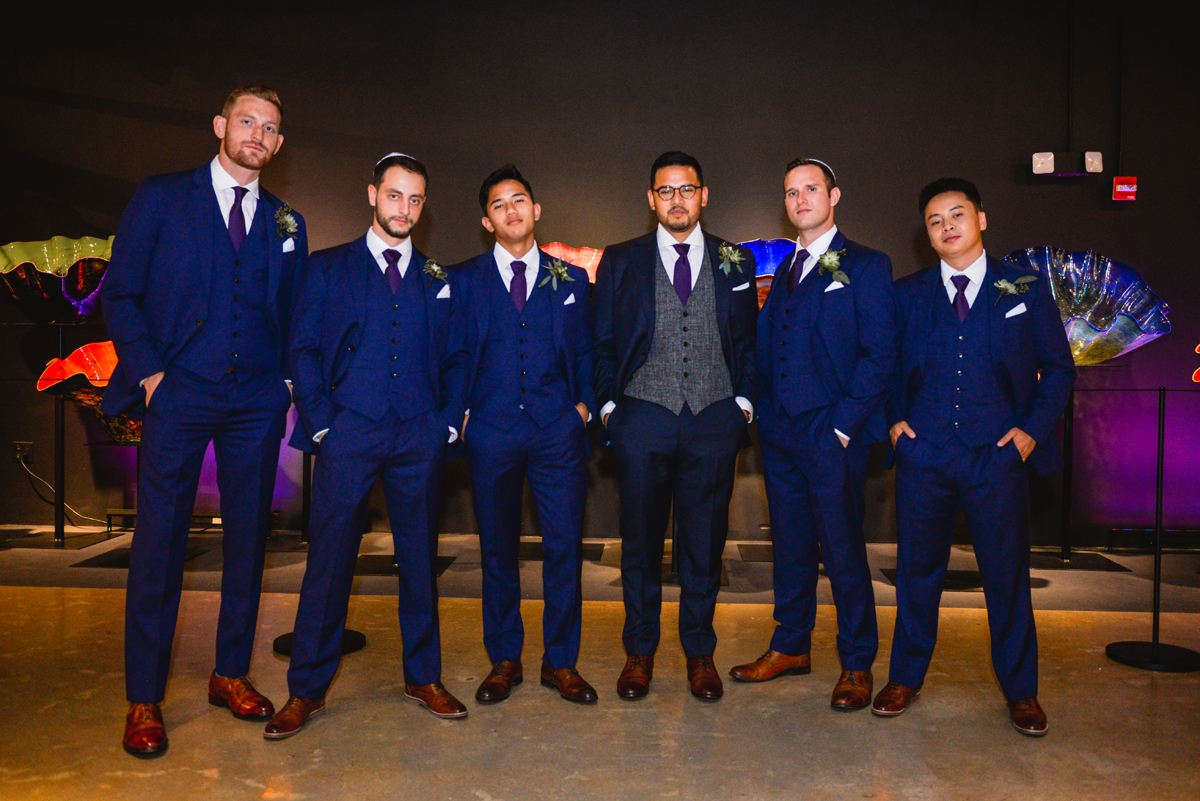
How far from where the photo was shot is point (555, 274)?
308 cm

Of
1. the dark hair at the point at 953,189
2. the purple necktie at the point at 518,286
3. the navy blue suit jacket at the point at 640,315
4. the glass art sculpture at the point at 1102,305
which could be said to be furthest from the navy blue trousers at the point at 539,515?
the glass art sculpture at the point at 1102,305

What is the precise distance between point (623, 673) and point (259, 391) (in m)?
1.63

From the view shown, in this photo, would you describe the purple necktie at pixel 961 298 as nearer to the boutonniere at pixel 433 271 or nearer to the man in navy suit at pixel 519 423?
the man in navy suit at pixel 519 423

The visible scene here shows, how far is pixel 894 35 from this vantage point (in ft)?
19.2

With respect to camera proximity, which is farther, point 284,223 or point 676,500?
point 676,500

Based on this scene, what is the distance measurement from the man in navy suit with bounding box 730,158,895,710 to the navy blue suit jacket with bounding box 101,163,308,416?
6.56ft

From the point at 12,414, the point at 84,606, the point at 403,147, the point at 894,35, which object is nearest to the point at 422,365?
the point at 84,606

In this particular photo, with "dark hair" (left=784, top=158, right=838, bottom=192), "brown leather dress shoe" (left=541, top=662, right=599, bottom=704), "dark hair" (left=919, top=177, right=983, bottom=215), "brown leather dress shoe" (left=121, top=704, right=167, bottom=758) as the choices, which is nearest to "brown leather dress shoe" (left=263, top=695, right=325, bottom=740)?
"brown leather dress shoe" (left=121, top=704, right=167, bottom=758)

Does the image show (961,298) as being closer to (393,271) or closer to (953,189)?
(953,189)

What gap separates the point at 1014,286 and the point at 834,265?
0.59 meters

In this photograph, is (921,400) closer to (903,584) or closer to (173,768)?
(903,584)

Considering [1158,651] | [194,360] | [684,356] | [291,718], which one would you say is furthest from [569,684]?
[1158,651]

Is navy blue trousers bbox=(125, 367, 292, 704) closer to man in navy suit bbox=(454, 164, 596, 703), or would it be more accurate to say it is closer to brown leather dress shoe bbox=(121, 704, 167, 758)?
brown leather dress shoe bbox=(121, 704, 167, 758)

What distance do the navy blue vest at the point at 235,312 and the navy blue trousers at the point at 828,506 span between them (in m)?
1.84
